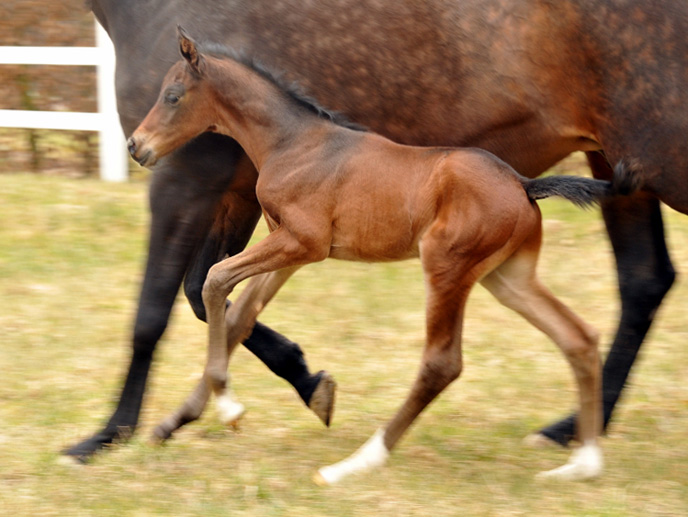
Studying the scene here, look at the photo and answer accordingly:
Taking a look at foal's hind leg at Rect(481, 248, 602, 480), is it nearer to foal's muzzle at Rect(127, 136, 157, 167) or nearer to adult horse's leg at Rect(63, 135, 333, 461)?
adult horse's leg at Rect(63, 135, 333, 461)

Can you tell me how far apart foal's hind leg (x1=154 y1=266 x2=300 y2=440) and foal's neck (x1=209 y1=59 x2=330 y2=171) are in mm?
510

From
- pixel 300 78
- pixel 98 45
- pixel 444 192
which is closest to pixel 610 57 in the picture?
pixel 444 192

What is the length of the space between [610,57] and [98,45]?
539cm

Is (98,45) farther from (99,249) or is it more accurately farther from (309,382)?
(309,382)

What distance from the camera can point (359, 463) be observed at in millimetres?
3881

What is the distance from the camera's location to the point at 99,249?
7199mm

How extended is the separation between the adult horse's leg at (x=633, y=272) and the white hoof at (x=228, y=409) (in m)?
1.44

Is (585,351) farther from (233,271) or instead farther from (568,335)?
(233,271)

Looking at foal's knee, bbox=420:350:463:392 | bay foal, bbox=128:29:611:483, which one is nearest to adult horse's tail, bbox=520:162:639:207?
bay foal, bbox=128:29:611:483

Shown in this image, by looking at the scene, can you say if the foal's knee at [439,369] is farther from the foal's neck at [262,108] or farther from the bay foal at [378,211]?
the foal's neck at [262,108]

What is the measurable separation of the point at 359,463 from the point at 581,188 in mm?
1274

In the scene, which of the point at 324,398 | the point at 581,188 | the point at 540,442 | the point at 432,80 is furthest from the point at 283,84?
the point at 540,442

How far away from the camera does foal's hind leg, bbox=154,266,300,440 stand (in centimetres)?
414

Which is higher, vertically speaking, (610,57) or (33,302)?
(610,57)
